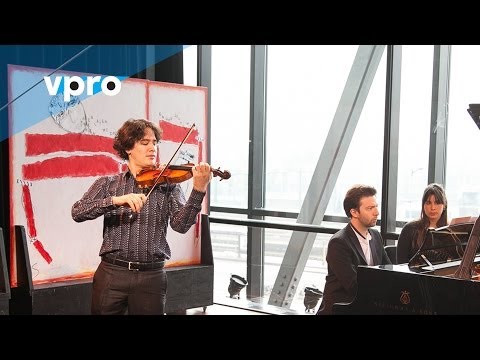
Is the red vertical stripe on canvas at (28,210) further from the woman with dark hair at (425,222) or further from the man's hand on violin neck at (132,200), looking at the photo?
the woman with dark hair at (425,222)

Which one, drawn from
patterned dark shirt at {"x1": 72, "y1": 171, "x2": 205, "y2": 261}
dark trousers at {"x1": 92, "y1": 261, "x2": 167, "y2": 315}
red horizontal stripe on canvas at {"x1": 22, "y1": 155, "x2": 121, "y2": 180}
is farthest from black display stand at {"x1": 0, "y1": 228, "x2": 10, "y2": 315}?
dark trousers at {"x1": 92, "y1": 261, "x2": 167, "y2": 315}

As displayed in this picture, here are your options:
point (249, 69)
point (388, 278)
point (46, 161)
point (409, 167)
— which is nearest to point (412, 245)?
point (388, 278)

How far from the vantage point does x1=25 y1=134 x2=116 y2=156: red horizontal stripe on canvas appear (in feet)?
11.6

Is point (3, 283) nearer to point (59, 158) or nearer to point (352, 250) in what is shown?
Result: point (59, 158)

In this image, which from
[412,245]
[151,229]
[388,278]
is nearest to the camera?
[388,278]

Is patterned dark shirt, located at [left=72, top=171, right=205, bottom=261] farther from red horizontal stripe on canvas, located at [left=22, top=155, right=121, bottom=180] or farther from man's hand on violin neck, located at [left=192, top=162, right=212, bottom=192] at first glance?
red horizontal stripe on canvas, located at [left=22, top=155, right=121, bottom=180]

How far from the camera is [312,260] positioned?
5.20 metres

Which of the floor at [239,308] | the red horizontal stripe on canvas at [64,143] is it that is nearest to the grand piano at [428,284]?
the red horizontal stripe on canvas at [64,143]

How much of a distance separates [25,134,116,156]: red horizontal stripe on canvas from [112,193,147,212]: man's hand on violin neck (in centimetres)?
117

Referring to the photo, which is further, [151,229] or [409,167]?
[409,167]

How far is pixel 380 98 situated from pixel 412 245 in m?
1.80

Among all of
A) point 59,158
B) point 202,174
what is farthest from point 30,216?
point 202,174

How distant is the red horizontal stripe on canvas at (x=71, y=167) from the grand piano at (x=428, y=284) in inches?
71.7

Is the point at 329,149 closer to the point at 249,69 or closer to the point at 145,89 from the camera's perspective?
the point at 249,69
